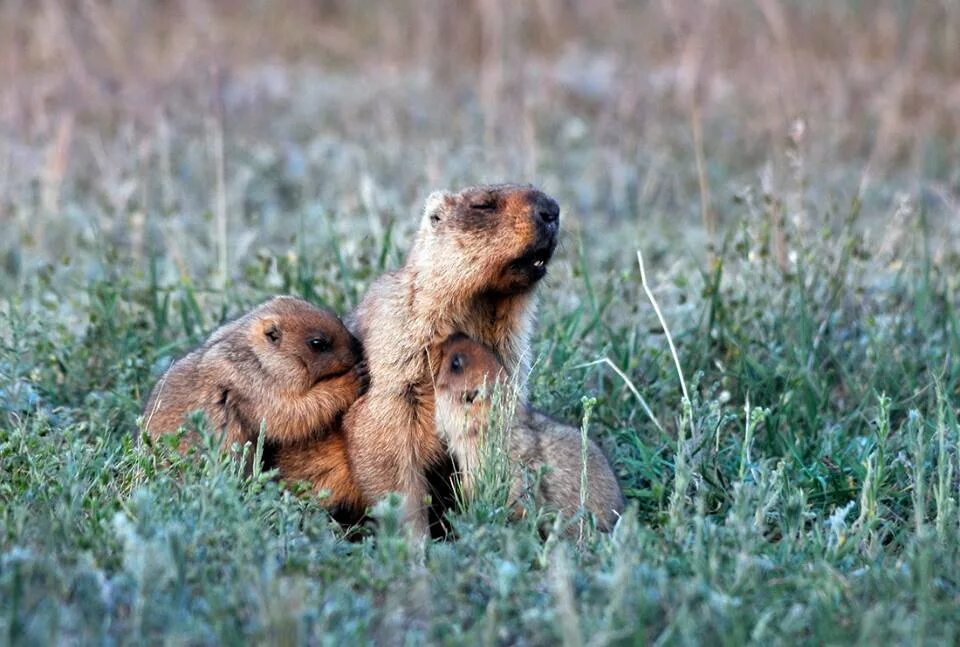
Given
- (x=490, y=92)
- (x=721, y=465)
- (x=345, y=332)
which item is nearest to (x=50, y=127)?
(x=490, y=92)

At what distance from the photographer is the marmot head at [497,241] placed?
17.9ft

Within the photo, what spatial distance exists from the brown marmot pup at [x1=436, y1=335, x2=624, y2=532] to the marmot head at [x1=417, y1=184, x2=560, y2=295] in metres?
0.31

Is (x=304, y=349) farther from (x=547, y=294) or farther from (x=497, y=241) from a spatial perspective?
(x=547, y=294)

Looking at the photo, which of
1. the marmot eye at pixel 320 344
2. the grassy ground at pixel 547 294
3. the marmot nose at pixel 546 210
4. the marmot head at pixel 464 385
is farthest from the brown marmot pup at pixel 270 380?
the marmot nose at pixel 546 210

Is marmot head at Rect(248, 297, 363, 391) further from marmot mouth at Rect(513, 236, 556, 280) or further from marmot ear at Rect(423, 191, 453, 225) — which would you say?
marmot mouth at Rect(513, 236, 556, 280)

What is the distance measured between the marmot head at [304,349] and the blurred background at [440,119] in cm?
151

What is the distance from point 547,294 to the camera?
7816 mm

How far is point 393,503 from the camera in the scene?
168 inches

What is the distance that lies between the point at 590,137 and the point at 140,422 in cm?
810

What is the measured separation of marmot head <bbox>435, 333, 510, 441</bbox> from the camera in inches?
205

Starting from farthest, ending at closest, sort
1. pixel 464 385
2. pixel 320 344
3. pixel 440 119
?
1. pixel 440 119
2. pixel 320 344
3. pixel 464 385

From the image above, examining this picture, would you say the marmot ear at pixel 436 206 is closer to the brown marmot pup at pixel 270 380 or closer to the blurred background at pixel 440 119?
the brown marmot pup at pixel 270 380

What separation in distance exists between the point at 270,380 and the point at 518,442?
4.07ft

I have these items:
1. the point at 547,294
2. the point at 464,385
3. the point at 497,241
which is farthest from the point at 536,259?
the point at 547,294
